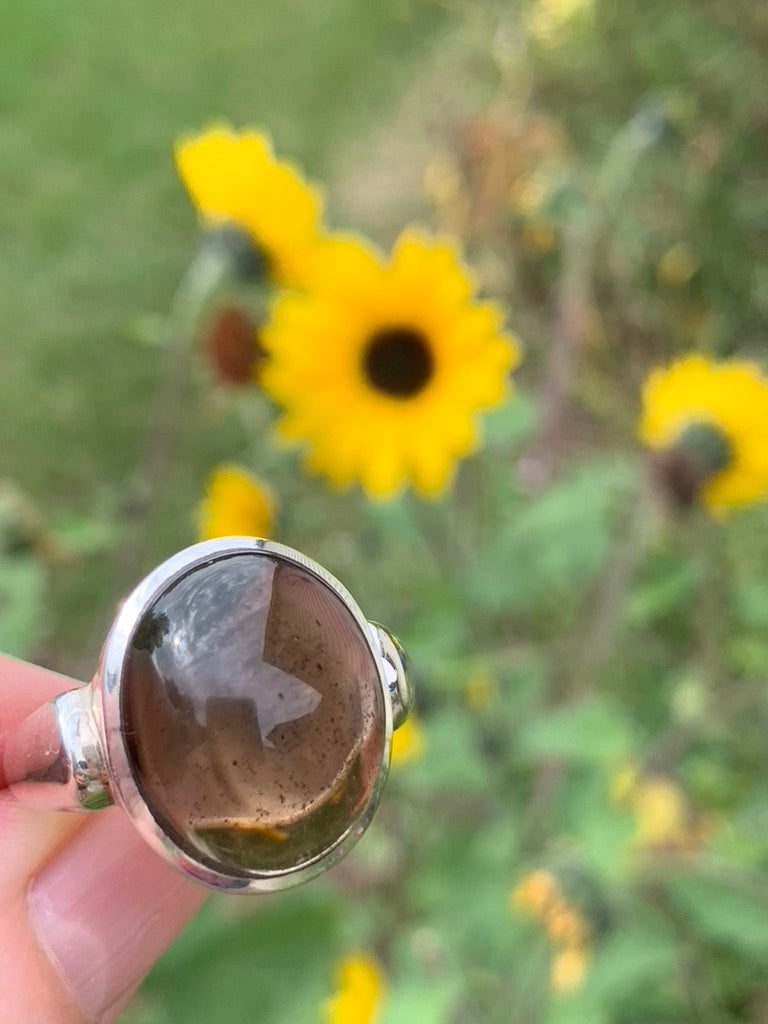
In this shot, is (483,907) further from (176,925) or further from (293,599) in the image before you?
(293,599)

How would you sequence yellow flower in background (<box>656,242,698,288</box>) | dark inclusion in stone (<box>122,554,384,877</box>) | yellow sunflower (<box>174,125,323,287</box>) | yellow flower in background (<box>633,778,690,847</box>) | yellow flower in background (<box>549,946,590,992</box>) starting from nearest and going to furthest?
dark inclusion in stone (<box>122,554,384,877</box>) → yellow sunflower (<box>174,125,323,287</box>) → yellow flower in background (<box>549,946,590,992</box>) → yellow flower in background (<box>633,778,690,847</box>) → yellow flower in background (<box>656,242,698,288</box>)

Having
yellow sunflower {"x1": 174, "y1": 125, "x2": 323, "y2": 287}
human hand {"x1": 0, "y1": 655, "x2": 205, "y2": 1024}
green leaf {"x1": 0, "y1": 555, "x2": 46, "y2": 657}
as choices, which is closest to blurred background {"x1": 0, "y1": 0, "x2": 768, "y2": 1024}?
green leaf {"x1": 0, "y1": 555, "x2": 46, "y2": 657}

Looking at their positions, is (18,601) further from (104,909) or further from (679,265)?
(679,265)

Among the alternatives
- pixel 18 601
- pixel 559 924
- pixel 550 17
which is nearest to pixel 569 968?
pixel 559 924

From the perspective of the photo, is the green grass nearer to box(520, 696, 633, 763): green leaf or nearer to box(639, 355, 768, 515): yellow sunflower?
box(520, 696, 633, 763): green leaf

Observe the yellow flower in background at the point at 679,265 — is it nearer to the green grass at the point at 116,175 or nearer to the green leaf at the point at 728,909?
the green grass at the point at 116,175

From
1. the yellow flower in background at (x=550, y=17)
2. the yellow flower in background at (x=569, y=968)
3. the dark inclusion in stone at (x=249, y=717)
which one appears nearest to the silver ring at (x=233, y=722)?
the dark inclusion in stone at (x=249, y=717)

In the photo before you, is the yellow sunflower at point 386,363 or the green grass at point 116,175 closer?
the yellow sunflower at point 386,363
